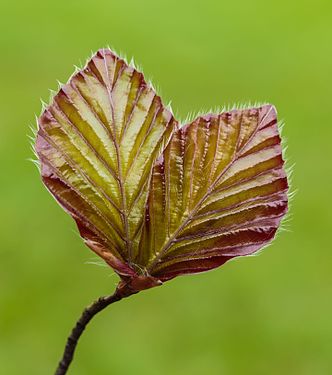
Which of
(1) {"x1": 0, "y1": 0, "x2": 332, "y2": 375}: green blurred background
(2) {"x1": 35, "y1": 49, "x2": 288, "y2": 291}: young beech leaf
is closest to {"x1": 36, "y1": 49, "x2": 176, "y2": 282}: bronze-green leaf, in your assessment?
(2) {"x1": 35, "y1": 49, "x2": 288, "y2": 291}: young beech leaf

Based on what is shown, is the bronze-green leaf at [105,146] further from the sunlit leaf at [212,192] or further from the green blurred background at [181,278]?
the green blurred background at [181,278]

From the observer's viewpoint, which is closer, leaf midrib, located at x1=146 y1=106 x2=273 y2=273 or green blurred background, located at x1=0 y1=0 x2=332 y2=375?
leaf midrib, located at x1=146 y1=106 x2=273 y2=273

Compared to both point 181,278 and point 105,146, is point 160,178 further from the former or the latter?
point 181,278

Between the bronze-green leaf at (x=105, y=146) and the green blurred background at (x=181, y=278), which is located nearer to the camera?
the bronze-green leaf at (x=105, y=146)

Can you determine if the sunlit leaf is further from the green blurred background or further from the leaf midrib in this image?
the green blurred background

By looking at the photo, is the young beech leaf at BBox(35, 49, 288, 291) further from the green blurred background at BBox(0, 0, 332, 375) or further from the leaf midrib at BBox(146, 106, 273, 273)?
the green blurred background at BBox(0, 0, 332, 375)

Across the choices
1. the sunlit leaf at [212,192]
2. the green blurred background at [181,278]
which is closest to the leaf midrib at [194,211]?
the sunlit leaf at [212,192]
